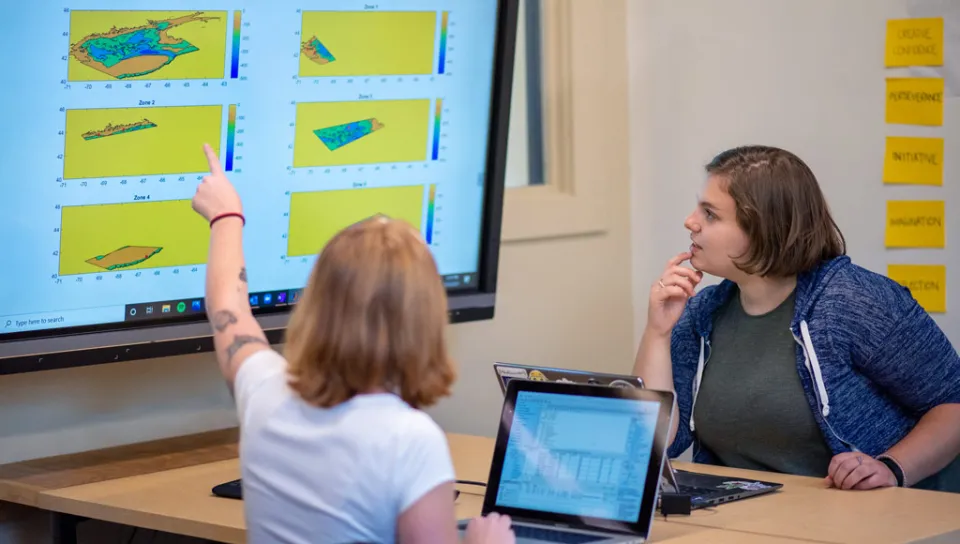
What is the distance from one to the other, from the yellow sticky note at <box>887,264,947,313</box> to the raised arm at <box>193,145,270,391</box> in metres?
1.87

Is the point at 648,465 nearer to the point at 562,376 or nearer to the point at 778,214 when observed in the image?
the point at 562,376

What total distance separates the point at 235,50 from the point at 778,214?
3.42ft

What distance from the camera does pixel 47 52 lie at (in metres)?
2.13

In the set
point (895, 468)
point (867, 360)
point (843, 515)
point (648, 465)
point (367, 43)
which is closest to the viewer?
point (648, 465)

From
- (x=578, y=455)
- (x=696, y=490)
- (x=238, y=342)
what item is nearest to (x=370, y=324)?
(x=238, y=342)

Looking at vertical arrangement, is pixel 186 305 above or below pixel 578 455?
above

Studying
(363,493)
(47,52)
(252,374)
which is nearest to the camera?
(363,493)

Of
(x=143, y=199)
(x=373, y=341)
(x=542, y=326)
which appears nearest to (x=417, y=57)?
(x=143, y=199)

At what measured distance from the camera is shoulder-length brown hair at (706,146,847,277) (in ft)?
7.68

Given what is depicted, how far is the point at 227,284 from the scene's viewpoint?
5.20ft

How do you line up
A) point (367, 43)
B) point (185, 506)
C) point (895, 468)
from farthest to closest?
point (367, 43) < point (895, 468) < point (185, 506)

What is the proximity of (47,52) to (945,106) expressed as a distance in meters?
1.96

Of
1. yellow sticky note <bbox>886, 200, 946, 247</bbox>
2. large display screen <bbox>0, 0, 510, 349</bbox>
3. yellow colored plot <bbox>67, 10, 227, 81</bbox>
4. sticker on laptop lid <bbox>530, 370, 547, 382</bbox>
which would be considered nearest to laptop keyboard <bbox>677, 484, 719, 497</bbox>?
sticker on laptop lid <bbox>530, 370, 547, 382</bbox>

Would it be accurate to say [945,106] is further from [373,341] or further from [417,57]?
[373,341]
